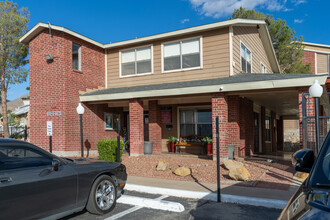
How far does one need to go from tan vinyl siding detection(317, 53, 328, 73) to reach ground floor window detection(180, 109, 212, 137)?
20.4 m

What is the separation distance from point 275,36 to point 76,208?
26.4 meters

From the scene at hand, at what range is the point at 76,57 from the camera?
14.5m

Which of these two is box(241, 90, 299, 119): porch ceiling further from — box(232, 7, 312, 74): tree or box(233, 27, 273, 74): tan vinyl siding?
box(232, 7, 312, 74): tree

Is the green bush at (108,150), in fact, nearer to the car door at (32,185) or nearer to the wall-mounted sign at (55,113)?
the wall-mounted sign at (55,113)

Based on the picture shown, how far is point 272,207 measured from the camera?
5715 millimetres

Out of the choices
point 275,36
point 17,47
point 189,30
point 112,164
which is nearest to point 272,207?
point 112,164

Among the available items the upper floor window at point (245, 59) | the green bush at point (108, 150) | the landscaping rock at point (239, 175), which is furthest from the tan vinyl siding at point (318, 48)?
the green bush at point (108, 150)

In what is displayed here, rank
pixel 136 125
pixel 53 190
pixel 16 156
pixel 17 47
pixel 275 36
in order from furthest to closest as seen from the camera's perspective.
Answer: pixel 275 36
pixel 17 47
pixel 136 125
pixel 16 156
pixel 53 190

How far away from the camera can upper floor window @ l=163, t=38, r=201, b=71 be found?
13.6 meters

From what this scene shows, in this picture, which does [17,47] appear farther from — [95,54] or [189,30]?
[189,30]

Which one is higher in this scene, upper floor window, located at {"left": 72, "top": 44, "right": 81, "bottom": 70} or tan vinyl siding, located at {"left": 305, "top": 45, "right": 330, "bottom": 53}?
tan vinyl siding, located at {"left": 305, "top": 45, "right": 330, "bottom": 53}

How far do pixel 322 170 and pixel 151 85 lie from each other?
12.2 meters

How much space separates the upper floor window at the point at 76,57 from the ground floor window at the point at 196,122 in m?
5.95

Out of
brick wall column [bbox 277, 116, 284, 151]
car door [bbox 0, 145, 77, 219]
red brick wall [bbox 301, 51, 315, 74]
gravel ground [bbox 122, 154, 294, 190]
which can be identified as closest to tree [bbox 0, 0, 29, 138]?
gravel ground [bbox 122, 154, 294, 190]
